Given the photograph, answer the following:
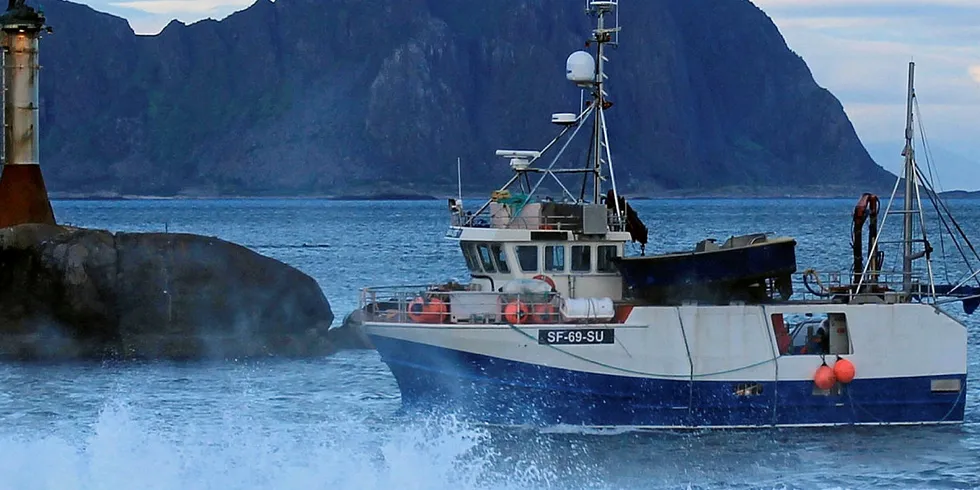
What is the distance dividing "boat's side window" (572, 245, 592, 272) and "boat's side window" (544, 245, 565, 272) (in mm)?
204

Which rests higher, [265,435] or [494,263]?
[494,263]

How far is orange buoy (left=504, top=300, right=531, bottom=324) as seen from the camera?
26.7m

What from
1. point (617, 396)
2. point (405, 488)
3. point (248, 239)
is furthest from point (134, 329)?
point (248, 239)

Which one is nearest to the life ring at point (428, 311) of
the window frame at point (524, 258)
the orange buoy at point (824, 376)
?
the window frame at point (524, 258)

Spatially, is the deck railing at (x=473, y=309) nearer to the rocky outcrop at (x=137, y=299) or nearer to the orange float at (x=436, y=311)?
the orange float at (x=436, y=311)

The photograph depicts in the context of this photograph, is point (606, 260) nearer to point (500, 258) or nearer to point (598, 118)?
point (500, 258)

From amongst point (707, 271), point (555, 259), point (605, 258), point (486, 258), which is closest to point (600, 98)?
point (605, 258)

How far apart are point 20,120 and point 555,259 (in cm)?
1831

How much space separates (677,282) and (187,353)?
47.6 feet

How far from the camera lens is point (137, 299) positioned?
37.6m

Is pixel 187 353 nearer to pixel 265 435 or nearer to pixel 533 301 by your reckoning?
pixel 265 435

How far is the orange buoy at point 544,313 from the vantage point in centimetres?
2677

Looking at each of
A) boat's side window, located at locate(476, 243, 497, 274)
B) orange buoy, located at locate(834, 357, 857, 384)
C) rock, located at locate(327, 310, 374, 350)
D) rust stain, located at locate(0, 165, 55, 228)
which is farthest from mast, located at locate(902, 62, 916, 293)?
rust stain, located at locate(0, 165, 55, 228)

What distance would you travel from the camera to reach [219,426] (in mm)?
29812
